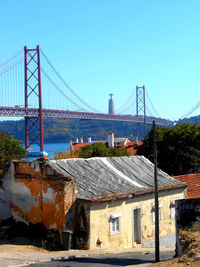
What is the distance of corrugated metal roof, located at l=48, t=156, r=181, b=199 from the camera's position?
14656 millimetres

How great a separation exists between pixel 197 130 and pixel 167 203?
14739 millimetres

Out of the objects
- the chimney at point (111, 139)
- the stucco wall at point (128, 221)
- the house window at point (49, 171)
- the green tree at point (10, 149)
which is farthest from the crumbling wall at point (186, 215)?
the chimney at point (111, 139)

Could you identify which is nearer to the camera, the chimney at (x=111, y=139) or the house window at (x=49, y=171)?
A: the house window at (x=49, y=171)

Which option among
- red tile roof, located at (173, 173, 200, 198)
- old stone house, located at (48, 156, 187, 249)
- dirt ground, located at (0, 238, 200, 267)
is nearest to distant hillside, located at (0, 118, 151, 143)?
red tile roof, located at (173, 173, 200, 198)

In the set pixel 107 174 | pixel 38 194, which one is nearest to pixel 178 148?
pixel 107 174

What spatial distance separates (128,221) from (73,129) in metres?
179

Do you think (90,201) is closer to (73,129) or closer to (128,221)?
(128,221)

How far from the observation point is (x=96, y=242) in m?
13.7

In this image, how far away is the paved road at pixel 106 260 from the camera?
36.4ft

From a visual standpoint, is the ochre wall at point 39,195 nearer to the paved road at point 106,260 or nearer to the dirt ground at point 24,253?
the dirt ground at point 24,253

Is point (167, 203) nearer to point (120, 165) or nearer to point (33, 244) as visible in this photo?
point (120, 165)

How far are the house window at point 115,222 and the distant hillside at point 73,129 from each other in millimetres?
145631

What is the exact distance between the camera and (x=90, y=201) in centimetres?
1331

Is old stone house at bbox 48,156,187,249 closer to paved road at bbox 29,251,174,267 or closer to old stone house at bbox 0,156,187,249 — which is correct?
old stone house at bbox 0,156,187,249
